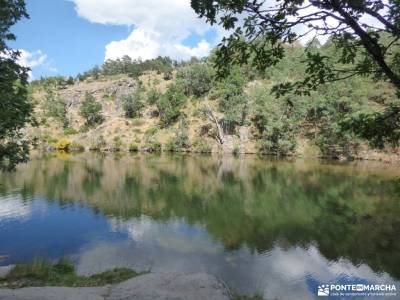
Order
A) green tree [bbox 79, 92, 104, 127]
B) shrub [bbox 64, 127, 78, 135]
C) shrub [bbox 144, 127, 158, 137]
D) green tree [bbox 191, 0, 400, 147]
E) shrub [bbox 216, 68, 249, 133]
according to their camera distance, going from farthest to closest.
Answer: green tree [bbox 79, 92, 104, 127] → shrub [bbox 64, 127, 78, 135] → shrub [bbox 144, 127, 158, 137] → shrub [bbox 216, 68, 249, 133] → green tree [bbox 191, 0, 400, 147]

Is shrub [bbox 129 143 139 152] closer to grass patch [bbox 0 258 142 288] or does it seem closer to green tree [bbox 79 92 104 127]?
green tree [bbox 79 92 104 127]

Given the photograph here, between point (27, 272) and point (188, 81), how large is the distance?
95555 mm

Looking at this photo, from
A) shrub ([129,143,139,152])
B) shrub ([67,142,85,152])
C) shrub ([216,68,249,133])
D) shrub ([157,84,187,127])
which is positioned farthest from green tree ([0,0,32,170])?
shrub ([67,142,85,152])

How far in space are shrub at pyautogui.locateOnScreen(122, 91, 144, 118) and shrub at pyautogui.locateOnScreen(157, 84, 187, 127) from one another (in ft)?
27.1

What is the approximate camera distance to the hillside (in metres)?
68.1

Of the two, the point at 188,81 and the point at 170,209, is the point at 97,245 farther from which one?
the point at 188,81

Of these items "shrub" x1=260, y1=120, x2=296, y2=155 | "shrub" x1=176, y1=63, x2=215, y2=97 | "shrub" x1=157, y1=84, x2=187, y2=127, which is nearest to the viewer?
"shrub" x1=260, y1=120, x2=296, y2=155

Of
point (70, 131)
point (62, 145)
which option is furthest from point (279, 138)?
point (70, 131)

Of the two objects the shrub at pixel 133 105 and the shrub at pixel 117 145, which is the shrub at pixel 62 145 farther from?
the shrub at pixel 133 105

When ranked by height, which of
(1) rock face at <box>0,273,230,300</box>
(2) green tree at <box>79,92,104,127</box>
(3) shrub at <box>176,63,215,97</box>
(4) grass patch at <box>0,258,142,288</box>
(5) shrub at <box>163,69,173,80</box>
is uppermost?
(5) shrub at <box>163,69,173,80</box>

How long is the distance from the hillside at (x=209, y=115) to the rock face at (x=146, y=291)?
45.9 meters

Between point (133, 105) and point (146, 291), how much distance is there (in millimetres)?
97083

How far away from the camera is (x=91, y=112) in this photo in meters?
105

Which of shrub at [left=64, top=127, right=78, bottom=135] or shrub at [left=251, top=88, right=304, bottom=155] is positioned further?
shrub at [left=64, top=127, right=78, bottom=135]
